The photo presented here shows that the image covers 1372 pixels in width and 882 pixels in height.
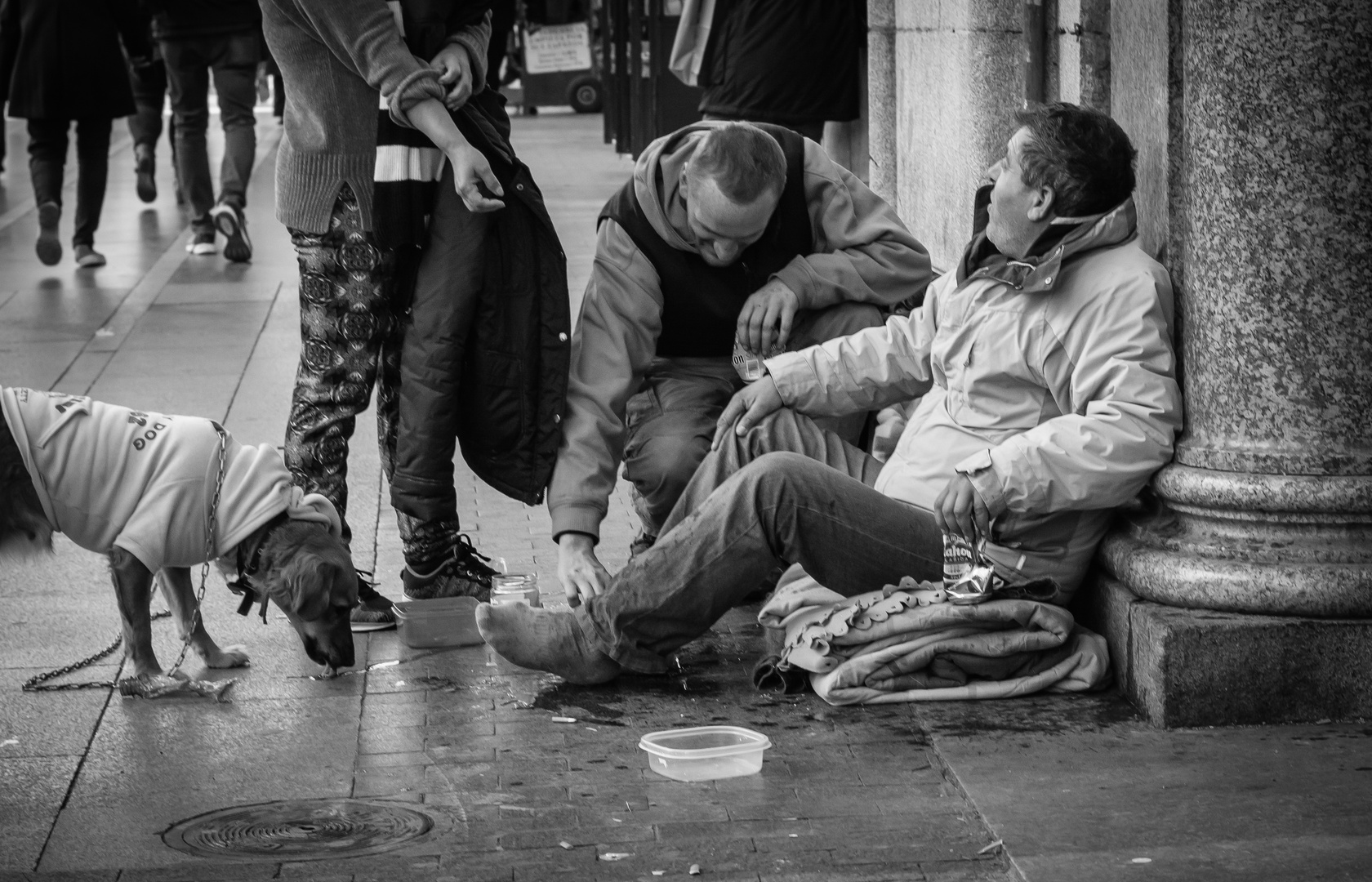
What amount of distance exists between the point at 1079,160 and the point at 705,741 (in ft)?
4.65

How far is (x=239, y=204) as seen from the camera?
11211mm

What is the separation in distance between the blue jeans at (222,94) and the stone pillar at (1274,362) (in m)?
8.03

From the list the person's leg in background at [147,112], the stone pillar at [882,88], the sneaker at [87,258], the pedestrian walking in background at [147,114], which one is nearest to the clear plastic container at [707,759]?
the stone pillar at [882,88]

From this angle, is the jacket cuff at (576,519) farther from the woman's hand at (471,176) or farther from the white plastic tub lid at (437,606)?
the woman's hand at (471,176)

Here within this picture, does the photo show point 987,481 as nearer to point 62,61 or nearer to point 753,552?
point 753,552

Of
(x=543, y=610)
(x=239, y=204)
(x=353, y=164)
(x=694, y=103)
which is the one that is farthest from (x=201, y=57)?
(x=543, y=610)

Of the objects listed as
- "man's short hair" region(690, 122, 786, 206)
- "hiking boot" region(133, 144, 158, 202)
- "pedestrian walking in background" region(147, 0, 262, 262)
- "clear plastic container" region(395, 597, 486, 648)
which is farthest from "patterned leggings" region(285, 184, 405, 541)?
"hiking boot" region(133, 144, 158, 202)

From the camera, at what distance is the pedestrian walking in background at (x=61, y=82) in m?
10.4

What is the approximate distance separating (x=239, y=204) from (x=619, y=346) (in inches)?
289

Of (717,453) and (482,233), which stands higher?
(482,233)

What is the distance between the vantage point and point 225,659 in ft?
14.0

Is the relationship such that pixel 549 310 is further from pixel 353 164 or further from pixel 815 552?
pixel 815 552

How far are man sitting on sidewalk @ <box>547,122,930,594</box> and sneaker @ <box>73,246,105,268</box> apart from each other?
758 cm

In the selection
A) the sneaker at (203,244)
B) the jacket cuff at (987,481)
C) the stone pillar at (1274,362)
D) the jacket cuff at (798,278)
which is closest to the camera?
the stone pillar at (1274,362)
